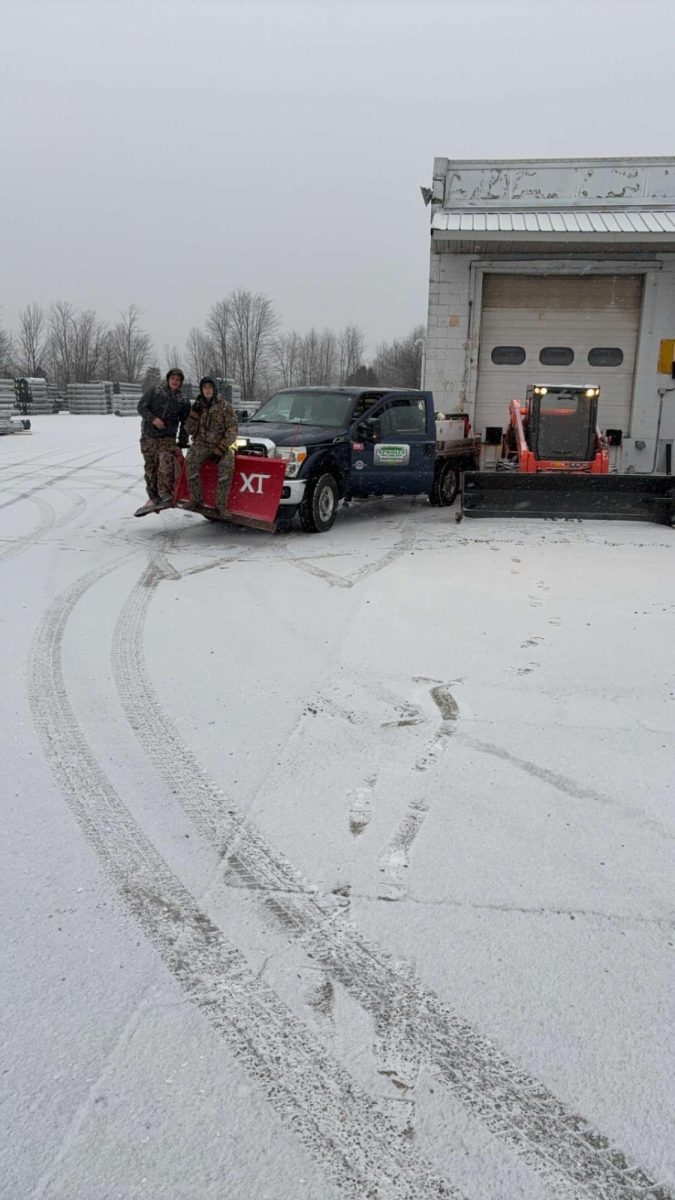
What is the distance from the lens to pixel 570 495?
11312 mm

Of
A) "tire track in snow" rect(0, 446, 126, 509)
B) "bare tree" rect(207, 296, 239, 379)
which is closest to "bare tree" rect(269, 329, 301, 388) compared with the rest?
"bare tree" rect(207, 296, 239, 379)

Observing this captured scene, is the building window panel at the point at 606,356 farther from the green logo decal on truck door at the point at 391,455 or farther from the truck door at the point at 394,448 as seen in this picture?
the green logo decal on truck door at the point at 391,455

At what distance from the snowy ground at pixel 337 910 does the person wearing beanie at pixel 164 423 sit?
3783 mm

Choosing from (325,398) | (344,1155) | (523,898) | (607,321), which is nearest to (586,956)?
(523,898)

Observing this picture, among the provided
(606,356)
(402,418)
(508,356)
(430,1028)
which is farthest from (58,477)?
(430,1028)

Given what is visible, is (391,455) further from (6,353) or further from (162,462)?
(6,353)

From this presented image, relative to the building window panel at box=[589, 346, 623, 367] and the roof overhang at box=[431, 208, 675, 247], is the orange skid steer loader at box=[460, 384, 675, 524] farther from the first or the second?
the building window panel at box=[589, 346, 623, 367]

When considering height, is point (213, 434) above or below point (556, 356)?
below

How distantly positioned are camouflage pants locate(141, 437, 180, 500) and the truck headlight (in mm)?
1279

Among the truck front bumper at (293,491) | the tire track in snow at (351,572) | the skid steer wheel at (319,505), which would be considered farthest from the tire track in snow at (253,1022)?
the skid steer wheel at (319,505)

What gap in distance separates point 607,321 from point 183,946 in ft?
49.9

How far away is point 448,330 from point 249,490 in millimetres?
7751

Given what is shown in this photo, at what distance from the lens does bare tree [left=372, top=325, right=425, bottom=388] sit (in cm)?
7862

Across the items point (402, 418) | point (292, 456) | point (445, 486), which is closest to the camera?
point (292, 456)
